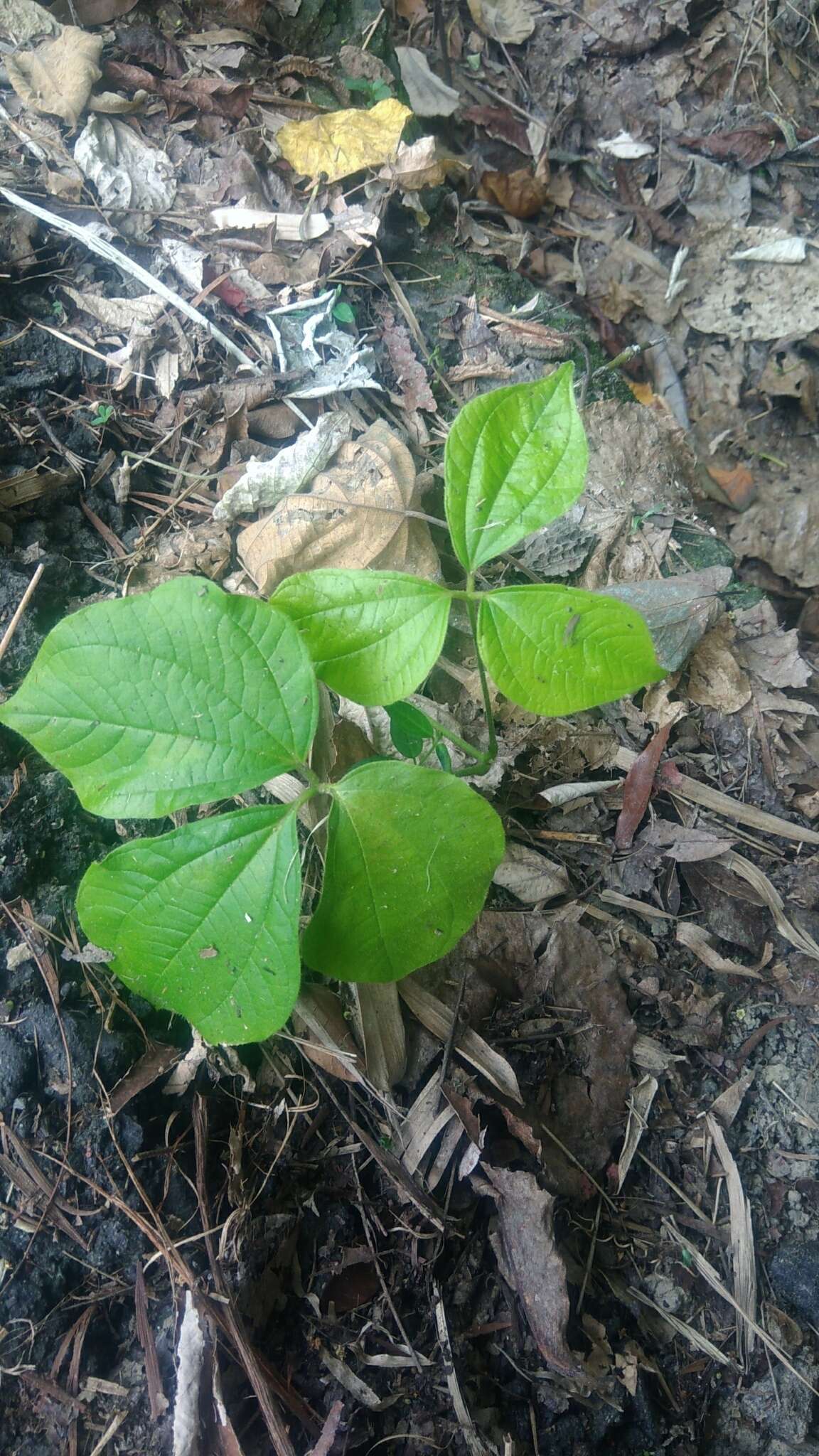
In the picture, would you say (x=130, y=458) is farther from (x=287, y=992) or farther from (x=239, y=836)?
(x=287, y=992)

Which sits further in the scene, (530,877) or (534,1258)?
(530,877)

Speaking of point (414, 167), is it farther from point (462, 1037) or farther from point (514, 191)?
point (462, 1037)

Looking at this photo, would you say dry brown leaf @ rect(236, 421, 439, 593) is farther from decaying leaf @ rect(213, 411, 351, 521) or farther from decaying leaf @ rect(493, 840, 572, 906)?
decaying leaf @ rect(493, 840, 572, 906)

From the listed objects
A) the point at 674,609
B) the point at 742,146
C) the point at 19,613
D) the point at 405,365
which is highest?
the point at 742,146

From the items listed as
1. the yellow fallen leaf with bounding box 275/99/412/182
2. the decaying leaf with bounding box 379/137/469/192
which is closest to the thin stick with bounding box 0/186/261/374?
the yellow fallen leaf with bounding box 275/99/412/182

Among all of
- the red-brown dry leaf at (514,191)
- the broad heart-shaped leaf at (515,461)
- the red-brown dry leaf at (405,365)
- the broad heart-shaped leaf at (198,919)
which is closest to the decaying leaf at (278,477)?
the red-brown dry leaf at (405,365)

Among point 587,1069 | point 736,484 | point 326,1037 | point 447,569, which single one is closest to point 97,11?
point 447,569
